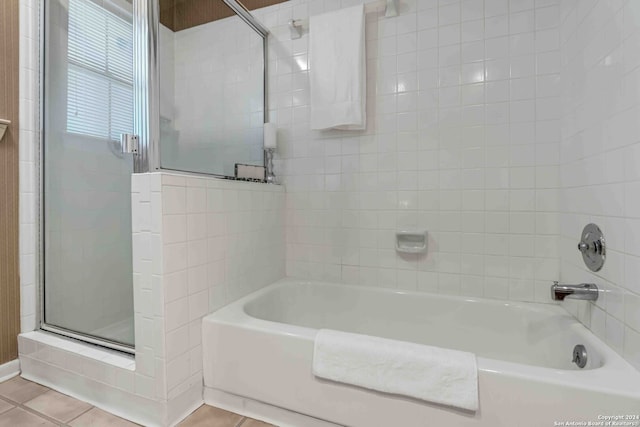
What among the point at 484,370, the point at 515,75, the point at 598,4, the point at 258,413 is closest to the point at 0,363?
the point at 258,413

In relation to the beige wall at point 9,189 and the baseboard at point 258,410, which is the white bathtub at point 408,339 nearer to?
the baseboard at point 258,410

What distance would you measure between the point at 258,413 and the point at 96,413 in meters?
0.68

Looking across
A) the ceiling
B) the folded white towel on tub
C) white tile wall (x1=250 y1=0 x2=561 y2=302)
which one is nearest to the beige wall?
the ceiling

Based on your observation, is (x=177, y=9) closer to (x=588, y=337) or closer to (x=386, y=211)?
(x=386, y=211)

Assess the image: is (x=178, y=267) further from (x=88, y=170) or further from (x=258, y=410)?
(x=88, y=170)

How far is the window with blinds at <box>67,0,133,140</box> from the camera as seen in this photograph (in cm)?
132

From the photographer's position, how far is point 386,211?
177cm

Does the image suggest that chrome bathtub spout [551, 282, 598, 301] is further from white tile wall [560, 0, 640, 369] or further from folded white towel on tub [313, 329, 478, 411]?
folded white towel on tub [313, 329, 478, 411]

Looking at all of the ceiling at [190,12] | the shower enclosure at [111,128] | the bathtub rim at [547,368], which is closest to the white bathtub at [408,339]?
the bathtub rim at [547,368]

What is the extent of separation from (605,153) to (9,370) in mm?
2786

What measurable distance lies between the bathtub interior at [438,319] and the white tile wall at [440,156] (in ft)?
0.32

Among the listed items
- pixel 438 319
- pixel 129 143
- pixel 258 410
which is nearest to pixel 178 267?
pixel 129 143

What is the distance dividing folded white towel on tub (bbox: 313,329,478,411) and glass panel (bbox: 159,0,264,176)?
102 centimetres

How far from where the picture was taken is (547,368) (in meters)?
0.94
